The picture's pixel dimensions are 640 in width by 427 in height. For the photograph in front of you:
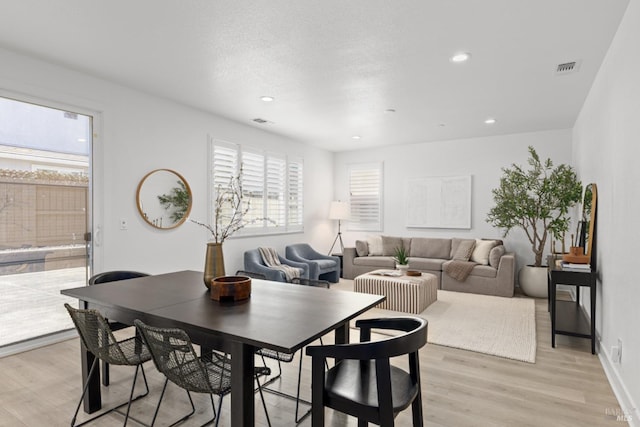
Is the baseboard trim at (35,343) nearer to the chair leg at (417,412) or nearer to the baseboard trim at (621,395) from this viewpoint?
the chair leg at (417,412)

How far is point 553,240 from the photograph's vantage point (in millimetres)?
5984

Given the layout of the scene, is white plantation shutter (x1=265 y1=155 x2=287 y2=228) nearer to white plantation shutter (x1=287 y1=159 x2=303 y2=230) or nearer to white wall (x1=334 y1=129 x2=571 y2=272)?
white plantation shutter (x1=287 y1=159 x2=303 y2=230)

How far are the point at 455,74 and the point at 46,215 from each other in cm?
422

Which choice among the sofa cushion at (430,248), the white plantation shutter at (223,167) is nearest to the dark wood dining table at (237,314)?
the white plantation shutter at (223,167)

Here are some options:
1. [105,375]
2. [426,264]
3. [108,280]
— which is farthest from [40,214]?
[426,264]

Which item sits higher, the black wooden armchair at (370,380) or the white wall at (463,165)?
the white wall at (463,165)

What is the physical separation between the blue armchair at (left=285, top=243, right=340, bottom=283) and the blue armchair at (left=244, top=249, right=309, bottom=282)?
202 mm

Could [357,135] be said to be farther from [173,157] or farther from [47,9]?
[47,9]

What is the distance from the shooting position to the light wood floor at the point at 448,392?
7.47ft

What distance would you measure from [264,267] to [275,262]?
48 centimetres

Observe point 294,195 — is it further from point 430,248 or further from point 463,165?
point 463,165

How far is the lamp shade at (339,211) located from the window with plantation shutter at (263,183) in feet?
2.69

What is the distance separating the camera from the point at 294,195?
23.3ft

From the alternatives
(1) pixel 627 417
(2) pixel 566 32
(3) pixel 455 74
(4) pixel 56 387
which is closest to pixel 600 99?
(2) pixel 566 32
